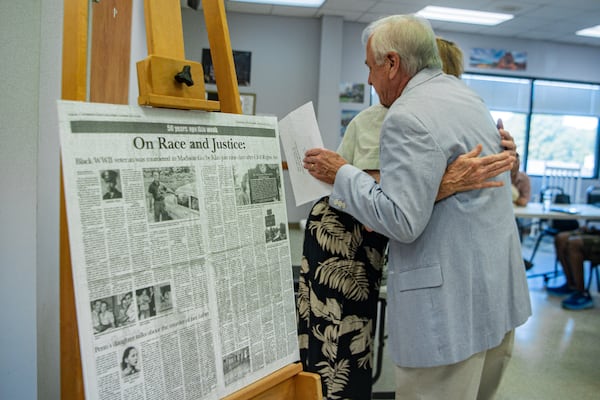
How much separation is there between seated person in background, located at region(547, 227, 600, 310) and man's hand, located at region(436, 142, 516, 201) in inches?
128

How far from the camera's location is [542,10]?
19.3ft

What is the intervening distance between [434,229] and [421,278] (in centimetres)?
13

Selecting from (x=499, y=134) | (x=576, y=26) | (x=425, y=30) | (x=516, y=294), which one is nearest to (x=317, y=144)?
(x=425, y=30)

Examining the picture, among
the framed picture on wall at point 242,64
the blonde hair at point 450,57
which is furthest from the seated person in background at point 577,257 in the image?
the framed picture on wall at point 242,64

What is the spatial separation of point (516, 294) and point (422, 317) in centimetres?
31

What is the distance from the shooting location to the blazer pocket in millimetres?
1216

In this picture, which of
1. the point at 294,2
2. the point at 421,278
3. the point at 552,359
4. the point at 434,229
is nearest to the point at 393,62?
the point at 434,229

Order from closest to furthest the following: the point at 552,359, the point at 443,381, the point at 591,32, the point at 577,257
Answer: the point at 443,381
the point at 552,359
the point at 577,257
the point at 591,32

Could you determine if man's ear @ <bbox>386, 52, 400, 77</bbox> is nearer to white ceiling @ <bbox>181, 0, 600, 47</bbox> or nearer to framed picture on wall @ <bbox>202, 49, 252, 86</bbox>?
white ceiling @ <bbox>181, 0, 600, 47</bbox>

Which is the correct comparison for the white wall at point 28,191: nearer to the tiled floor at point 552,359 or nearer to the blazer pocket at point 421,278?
the blazer pocket at point 421,278

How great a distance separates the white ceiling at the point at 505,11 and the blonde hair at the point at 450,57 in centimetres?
452

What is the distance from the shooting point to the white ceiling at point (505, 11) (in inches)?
225

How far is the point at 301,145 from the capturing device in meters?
1.39

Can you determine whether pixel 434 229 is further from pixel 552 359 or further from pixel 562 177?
pixel 562 177
